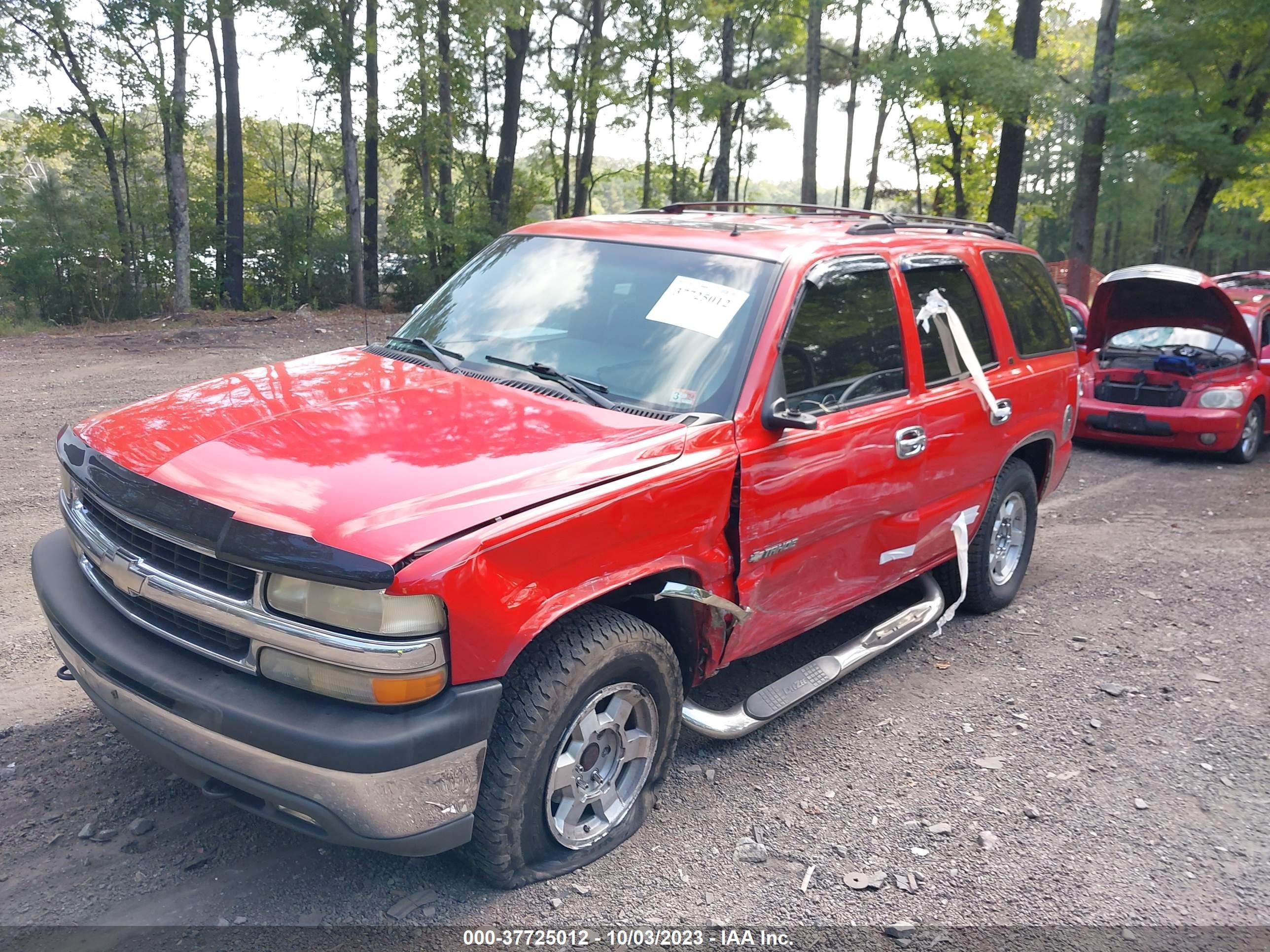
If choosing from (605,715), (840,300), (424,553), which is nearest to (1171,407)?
(840,300)

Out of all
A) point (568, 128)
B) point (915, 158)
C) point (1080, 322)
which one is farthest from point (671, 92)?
point (1080, 322)

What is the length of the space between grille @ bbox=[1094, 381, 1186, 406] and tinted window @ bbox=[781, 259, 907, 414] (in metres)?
6.92

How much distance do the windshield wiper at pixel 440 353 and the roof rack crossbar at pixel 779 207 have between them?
154 centimetres

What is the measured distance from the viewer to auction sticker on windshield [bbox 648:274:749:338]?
374cm

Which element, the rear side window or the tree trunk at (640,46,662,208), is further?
the tree trunk at (640,46,662,208)

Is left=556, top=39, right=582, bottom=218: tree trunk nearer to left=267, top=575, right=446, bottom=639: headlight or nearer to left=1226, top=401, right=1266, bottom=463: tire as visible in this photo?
left=1226, top=401, right=1266, bottom=463: tire

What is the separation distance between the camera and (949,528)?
16.2 feet

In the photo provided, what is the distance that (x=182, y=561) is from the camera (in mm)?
2770

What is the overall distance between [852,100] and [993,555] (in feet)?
117

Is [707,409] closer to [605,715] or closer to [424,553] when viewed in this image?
[605,715]

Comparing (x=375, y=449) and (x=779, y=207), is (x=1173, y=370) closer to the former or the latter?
(x=779, y=207)

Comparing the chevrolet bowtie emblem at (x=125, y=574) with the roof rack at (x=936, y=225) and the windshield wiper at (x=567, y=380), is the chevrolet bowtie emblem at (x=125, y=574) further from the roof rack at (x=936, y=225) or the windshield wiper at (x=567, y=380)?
the roof rack at (x=936, y=225)

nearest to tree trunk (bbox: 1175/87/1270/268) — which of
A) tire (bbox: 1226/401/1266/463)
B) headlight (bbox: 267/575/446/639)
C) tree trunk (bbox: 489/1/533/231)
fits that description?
tire (bbox: 1226/401/1266/463)

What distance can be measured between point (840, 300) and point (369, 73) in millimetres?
24735
